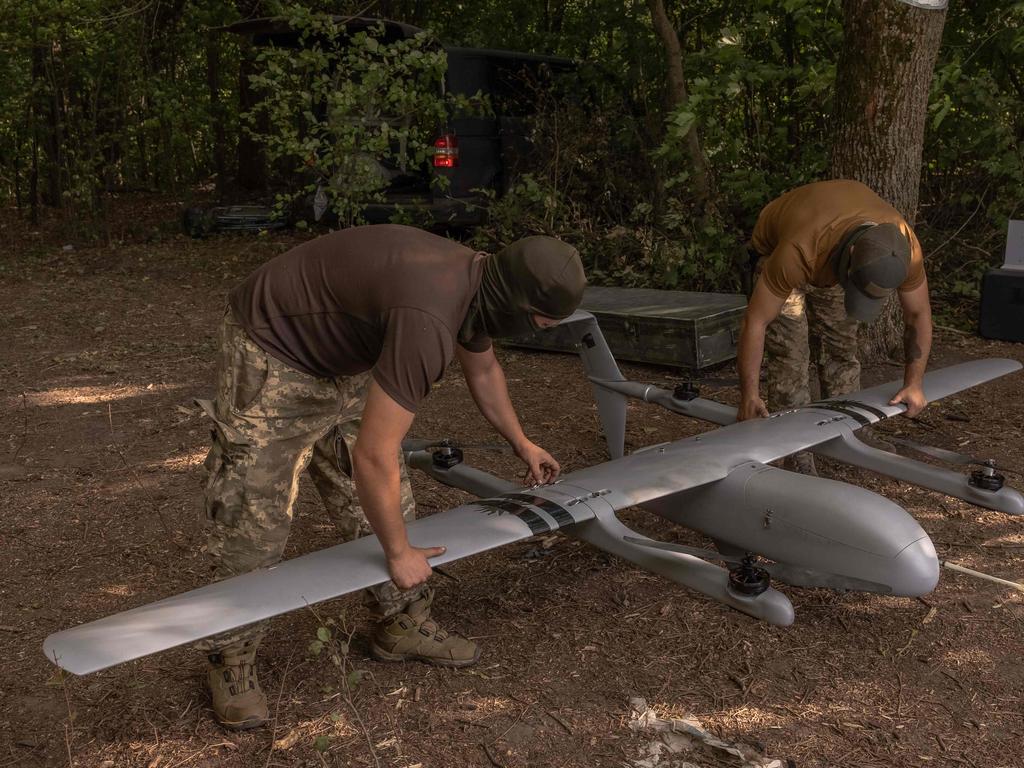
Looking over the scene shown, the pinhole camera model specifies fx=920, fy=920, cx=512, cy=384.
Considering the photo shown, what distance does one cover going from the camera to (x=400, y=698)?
11.8ft

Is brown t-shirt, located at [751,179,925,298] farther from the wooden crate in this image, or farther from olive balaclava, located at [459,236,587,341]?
the wooden crate

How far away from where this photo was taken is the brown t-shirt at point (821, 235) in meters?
4.44

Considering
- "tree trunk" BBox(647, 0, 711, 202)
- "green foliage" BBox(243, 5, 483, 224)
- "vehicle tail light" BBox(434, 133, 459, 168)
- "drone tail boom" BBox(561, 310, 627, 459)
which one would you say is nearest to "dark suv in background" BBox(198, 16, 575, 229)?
"vehicle tail light" BBox(434, 133, 459, 168)

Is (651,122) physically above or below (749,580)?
above

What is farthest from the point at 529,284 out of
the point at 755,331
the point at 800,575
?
the point at 755,331

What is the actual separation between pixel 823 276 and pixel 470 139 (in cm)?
634

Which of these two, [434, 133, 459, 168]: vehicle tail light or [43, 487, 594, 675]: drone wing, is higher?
[434, 133, 459, 168]: vehicle tail light

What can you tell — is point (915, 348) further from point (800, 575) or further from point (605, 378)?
point (800, 575)

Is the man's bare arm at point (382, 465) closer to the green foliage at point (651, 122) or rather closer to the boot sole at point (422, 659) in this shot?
the boot sole at point (422, 659)

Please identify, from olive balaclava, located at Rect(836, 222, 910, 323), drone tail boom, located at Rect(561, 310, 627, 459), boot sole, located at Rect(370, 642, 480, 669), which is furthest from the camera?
drone tail boom, located at Rect(561, 310, 627, 459)

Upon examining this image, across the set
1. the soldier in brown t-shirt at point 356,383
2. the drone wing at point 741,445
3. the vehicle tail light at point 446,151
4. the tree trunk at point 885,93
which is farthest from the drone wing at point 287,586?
the vehicle tail light at point 446,151

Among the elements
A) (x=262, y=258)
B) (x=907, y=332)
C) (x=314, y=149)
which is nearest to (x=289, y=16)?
(x=314, y=149)

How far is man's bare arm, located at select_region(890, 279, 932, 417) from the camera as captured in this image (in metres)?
4.66

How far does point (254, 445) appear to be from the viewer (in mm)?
3270
